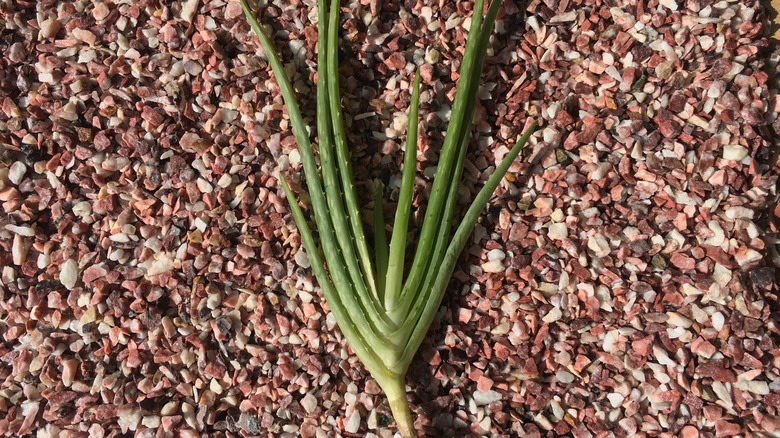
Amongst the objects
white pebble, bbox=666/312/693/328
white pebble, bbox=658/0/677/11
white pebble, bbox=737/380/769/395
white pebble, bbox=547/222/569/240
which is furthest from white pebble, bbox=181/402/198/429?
white pebble, bbox=658/0/677/11

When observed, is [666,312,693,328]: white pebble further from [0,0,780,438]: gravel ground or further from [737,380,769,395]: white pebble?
[737,380,769,395]: white pebble

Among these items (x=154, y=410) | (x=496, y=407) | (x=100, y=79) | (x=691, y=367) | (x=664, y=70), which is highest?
(x=664, y=70)

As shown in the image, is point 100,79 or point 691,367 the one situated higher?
point 100,79

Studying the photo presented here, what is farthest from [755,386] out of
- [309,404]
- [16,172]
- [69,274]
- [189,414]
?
[16,172]

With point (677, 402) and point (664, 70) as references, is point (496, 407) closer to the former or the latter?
point (677, 402)

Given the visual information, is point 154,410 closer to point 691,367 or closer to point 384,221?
point 384,221

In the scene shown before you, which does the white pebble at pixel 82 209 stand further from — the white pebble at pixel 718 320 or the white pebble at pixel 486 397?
the white pebble at pixel 718 320

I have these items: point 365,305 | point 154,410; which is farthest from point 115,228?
point 365,305

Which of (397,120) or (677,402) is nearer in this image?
(677,402)
